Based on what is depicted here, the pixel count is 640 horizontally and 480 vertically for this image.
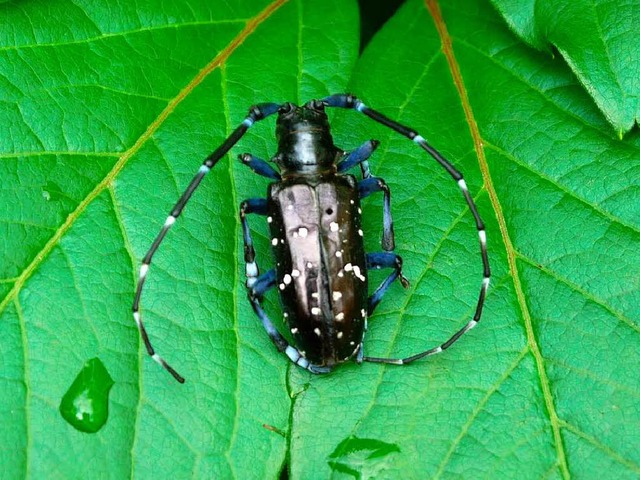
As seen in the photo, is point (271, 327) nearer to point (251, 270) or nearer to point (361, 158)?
point (251, 270)

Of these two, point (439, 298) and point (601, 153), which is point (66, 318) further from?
point (601, 153)

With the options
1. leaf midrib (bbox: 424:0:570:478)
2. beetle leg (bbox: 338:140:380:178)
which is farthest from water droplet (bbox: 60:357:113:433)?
leaf midrib (bbox: 424:0:570:478)

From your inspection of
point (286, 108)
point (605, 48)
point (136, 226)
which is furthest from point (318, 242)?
point (605, 48)

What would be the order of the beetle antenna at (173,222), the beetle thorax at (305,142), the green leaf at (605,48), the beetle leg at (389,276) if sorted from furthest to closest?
the beetle thorax at (305,142)
the beetle leg at (389,276)
the green leaf at (605,48)
the beetle antenna at (173,222)

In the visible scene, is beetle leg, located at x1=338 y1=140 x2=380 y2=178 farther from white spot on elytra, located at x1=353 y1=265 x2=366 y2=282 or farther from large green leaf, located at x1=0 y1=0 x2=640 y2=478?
white spot on elytra, located at x1=353 y1=265 x2=366 y2=282

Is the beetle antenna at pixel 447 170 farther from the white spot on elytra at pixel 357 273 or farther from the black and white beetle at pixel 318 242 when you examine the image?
the white spot on elytra at pixel 357 273

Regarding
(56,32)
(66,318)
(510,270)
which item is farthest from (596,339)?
(56,32)

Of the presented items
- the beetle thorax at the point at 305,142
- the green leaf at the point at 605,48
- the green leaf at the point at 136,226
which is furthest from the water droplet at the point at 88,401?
the green leaf at the point at 605,48
